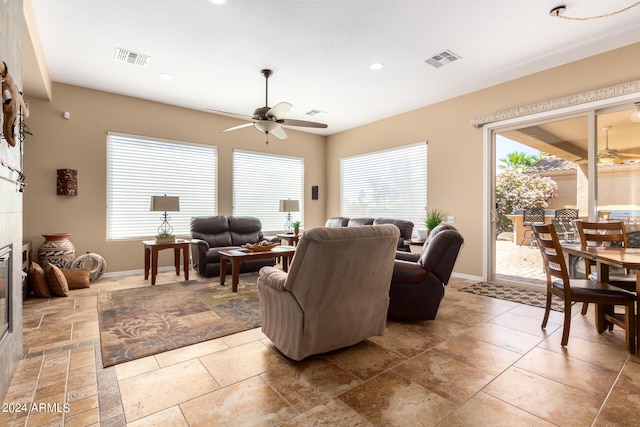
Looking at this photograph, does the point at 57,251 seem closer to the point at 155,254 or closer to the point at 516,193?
the point at 155,254

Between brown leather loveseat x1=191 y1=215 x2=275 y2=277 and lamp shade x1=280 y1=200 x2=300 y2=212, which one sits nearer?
brown leather loveseat x1=191 y1=215 x2=275 y2=277

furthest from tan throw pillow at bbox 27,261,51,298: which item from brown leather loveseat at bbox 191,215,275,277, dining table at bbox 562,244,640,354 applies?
dining table at bbox 562,244,640,354

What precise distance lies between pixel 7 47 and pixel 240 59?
2420 mm

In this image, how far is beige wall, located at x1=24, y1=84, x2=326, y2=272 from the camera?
4.63m

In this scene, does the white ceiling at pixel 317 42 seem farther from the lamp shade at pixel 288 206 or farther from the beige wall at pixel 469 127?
the lamp shade at pixel 288 206

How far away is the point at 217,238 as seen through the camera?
5.65 meters

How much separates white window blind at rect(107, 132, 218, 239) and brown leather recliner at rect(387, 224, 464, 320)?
4358 mm

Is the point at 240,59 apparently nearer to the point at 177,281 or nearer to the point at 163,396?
the point at 177,281

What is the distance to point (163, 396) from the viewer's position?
1882mm

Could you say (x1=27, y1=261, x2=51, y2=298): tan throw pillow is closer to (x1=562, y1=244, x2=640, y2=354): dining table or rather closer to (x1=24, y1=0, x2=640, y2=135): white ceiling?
(x1=24, y1=0, x2=640, y2=135): white ceiling

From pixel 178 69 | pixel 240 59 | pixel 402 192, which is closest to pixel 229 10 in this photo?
pixel 240 59

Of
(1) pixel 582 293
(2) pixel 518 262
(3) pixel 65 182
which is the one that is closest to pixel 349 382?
(1) pixel 582 293

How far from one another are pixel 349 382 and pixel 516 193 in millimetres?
4167

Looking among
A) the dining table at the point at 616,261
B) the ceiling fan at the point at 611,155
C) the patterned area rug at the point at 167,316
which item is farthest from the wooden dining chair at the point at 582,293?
the patterned area rug at the point at 167,316
